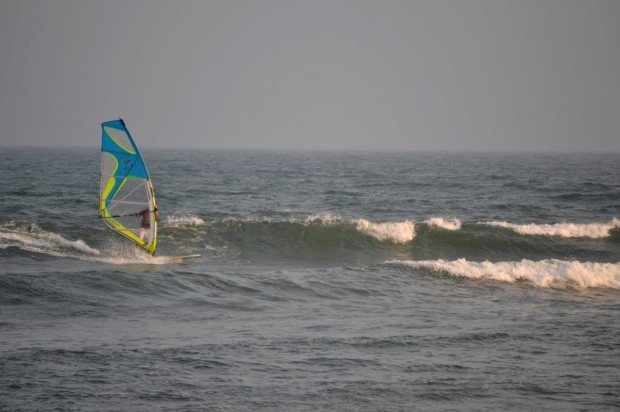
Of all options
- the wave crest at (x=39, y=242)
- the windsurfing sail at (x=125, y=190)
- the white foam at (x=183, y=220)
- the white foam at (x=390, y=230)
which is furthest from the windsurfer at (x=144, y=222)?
the white foam at (x=390, y=230)

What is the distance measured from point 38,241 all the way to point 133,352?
11576 mm

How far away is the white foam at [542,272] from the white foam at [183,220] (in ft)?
29.4

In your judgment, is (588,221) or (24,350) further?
(588,221)

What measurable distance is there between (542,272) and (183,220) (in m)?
12.9

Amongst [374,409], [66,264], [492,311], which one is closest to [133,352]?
[374,409]

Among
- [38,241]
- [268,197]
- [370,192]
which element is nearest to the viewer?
[38,241]

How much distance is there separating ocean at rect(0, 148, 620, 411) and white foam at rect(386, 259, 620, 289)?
5cm

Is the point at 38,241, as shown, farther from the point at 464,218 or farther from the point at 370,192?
the point at 370,192

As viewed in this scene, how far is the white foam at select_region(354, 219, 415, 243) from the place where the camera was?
78.8 ft

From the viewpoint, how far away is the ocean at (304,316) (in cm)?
898

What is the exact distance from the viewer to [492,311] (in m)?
13.9

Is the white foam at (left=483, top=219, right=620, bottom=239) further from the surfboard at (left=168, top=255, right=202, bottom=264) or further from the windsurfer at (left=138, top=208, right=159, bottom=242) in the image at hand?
the windsurfer at (left=138, top=208, right=159, bottom=242)

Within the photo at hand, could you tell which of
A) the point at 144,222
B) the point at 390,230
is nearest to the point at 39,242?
the point at 144,222

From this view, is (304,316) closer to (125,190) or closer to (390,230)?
(125,190)
